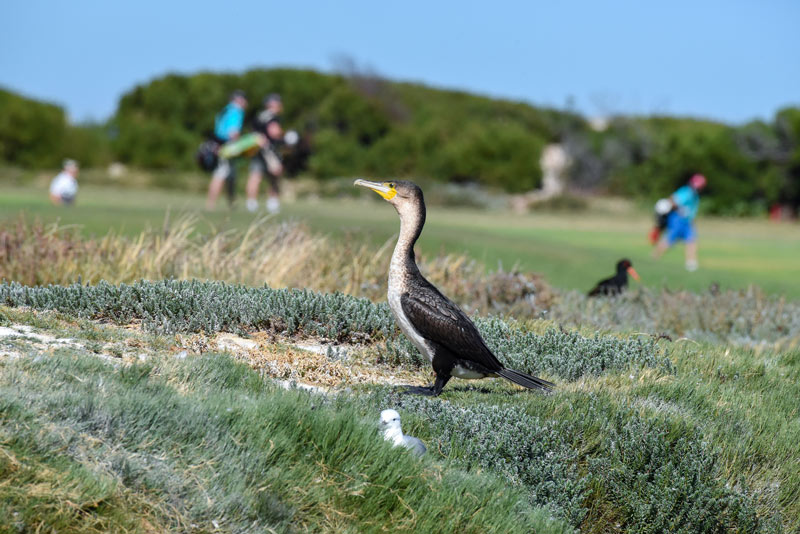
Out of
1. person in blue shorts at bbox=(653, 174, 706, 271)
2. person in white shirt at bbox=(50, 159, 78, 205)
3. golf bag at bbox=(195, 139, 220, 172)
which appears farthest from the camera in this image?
person in white shirt at bbox=(50, 159, 78, 205)

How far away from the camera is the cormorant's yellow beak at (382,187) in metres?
5.43

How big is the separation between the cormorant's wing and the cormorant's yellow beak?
60 cm

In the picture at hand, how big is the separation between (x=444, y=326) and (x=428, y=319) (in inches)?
4.0

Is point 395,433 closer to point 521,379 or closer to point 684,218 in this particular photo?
point 521,379

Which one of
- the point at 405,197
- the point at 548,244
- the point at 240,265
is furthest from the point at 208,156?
the point at 405,197

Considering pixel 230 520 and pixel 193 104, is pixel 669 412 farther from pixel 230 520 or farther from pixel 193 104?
pixel 193 104

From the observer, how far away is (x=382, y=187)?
549 cm

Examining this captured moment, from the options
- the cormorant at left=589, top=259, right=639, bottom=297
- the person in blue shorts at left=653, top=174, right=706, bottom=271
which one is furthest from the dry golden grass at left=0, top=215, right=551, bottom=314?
the person in blue shorts at left=653, top=174, right=706, bottom=271

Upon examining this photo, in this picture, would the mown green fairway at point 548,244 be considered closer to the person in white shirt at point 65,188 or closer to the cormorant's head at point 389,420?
the person in white shirt at point 65,188

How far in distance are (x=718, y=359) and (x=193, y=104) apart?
174 feet

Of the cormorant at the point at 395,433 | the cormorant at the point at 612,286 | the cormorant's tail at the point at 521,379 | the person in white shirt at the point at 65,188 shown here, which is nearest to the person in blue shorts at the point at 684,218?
the cormorant at the point at 612,286

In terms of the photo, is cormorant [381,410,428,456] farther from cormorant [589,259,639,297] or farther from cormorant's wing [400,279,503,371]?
cormorant [589,259,639,297]

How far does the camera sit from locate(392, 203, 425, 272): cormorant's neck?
561 cm

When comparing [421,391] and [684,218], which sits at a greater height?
[684,218]
